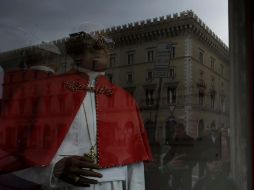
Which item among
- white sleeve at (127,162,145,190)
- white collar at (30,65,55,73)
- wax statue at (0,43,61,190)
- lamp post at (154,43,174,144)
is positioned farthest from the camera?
lamp post at (154,43,174,144)

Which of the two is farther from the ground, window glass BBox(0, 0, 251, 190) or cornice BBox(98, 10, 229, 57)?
cornice BBox(98, 10, 229, 57)

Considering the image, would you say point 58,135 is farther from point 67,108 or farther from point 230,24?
point 230,24

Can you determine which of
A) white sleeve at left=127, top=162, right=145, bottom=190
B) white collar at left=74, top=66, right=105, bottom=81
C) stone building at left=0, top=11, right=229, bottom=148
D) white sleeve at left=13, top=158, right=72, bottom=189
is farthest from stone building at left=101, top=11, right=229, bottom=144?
white sleeve at left=13, top=158, right=72, bottom=189

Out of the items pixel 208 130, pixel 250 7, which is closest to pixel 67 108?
pixel 208 130

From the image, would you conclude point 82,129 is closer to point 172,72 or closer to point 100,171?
point 100,171

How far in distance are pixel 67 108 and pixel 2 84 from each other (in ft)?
1.25

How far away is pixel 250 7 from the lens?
12.7ft

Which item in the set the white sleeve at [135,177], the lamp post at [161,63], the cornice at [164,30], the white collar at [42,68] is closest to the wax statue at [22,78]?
the white collar at [42,68]

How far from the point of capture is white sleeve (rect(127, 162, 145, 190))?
2.71m

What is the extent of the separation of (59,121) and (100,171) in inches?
13.5

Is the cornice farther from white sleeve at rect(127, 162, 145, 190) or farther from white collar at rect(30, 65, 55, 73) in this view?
white sleeve at rect(127, 162, 145, 190)

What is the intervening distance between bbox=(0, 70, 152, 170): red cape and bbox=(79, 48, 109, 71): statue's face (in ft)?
0.19

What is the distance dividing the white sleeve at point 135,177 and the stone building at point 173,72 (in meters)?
0.26

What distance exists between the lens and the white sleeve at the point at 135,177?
2.71 meters
